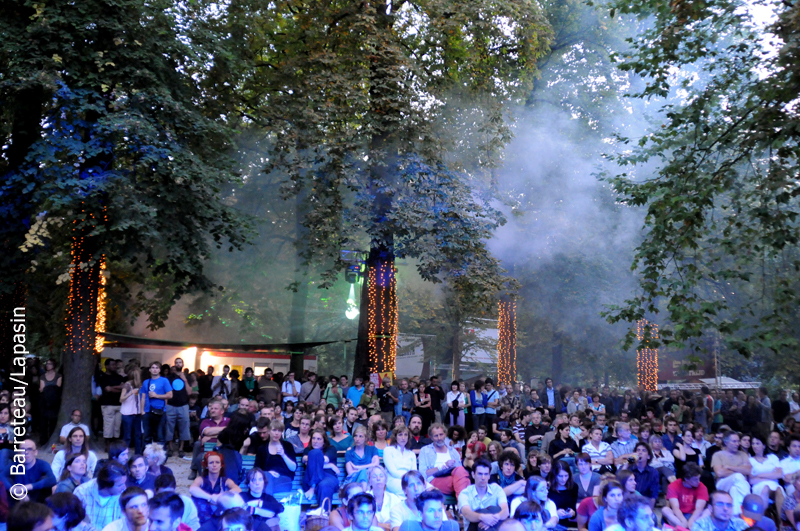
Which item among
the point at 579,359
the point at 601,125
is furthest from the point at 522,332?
the point at 601,125

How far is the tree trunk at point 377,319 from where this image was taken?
1892cm

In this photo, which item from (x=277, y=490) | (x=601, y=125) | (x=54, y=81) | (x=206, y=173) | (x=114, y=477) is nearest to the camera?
(x=114, y=477)

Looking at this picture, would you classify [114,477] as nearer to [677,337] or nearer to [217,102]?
[677,337]

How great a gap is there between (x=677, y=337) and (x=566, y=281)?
64.7 feet

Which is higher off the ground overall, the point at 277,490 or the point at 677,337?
the point at 677,337

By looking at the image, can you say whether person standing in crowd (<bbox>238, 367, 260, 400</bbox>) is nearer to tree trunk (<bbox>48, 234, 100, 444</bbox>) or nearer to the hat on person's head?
tree trunk (<bbox>48, 234, 100, 444</bbox>)

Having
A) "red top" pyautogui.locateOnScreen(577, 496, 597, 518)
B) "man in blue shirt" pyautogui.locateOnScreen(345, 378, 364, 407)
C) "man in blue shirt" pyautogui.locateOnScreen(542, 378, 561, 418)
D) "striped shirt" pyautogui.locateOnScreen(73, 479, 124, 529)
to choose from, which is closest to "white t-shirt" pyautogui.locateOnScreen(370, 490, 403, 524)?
"red top" pyautogui.locateOnScreen(577, 496, 597, 518)

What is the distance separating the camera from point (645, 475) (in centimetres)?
915

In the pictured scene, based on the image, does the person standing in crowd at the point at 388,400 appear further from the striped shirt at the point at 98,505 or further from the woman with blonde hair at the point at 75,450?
the striped shirt at the point at 98,505

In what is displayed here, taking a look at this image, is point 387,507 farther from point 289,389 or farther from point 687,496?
point 289,389

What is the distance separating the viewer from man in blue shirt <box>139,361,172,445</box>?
489 inches

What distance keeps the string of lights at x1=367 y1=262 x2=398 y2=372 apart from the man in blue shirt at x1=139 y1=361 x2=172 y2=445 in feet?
23.4

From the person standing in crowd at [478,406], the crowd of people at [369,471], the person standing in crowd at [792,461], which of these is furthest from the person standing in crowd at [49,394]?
the person standing in crowd at [792,461]

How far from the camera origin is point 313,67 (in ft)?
61.7
